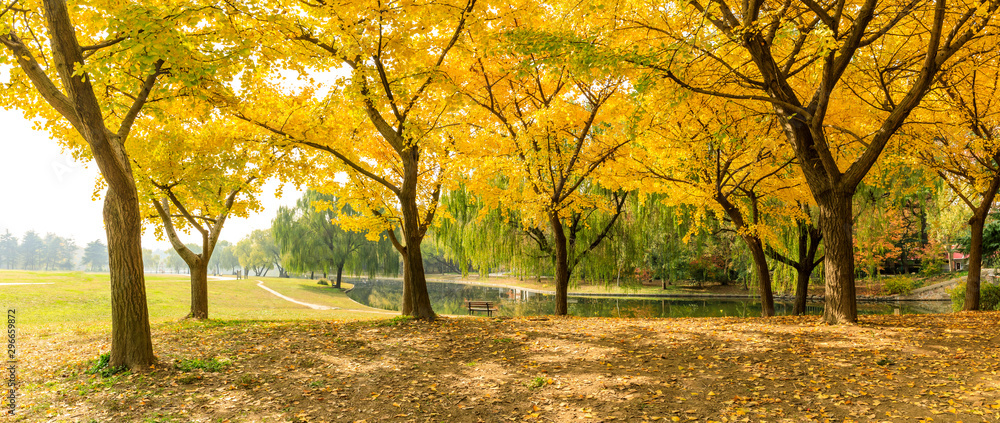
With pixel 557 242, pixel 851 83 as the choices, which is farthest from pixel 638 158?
pixel 851 83

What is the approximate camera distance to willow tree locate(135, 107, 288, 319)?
29.7ft

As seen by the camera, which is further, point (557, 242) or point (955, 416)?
point (557, 242)

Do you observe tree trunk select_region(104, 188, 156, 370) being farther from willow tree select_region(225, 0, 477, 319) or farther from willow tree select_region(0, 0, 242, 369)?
willow tree select_region(225, 0, 477, 319)

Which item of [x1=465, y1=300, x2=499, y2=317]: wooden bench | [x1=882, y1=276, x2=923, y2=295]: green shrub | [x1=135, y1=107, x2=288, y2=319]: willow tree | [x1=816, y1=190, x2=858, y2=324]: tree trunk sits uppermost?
[x1=135, y1=107, x2=288, y2=319]: willow tree

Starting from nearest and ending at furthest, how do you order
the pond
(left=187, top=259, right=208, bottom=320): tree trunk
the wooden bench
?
(left=187, top=259, right=208, bottom=320): tree trunk < the wooden bench < the pond

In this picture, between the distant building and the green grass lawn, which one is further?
the distant building

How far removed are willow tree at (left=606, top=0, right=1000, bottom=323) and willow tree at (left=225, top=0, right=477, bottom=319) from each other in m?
2.94

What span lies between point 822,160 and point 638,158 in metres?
3.86

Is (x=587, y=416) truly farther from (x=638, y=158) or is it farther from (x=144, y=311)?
(x=638, y=158)

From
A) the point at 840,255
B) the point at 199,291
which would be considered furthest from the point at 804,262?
the point at 199,291

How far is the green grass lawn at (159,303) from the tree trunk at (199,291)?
70 cm

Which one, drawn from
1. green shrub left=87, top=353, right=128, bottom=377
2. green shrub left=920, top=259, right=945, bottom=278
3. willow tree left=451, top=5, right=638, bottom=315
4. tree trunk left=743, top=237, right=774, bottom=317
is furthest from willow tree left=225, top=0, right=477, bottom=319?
green shrub left=920, top=259, right=945, bottom=278

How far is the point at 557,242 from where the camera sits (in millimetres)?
11109

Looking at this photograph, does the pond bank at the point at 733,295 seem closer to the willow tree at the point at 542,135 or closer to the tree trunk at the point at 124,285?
the willow tree at the point at 542,135
